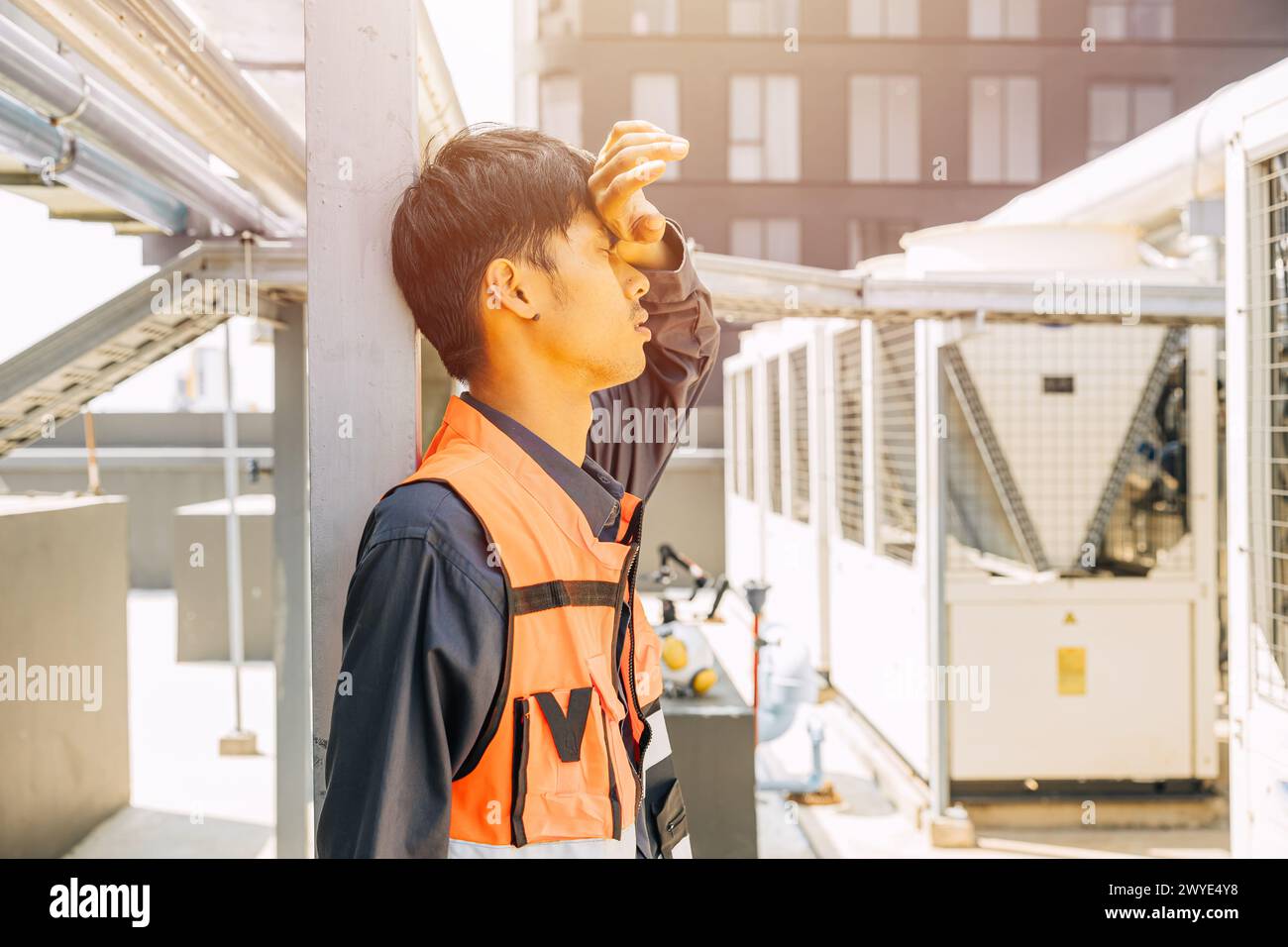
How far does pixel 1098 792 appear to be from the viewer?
5055mm

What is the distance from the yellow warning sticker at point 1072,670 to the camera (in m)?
4.96

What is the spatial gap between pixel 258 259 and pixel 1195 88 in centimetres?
2119

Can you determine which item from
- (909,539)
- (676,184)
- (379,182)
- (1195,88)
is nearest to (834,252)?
(676,184)

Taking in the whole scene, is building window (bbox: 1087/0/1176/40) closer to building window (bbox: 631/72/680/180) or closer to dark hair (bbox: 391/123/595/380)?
building window (bbox: 631/72/680/180)

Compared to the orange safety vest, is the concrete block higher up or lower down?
lower down

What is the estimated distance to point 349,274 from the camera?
1.32 meters

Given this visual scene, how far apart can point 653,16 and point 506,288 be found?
20.2 meters

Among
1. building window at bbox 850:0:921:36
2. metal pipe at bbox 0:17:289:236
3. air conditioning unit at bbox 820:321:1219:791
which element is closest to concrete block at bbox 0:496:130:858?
metal pipe at bbox 0:17:289:236

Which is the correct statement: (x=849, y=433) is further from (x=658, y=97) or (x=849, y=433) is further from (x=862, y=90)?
(x=862, y=90)

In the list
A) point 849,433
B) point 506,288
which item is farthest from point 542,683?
point 849,433

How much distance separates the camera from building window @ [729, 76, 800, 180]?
1950cm

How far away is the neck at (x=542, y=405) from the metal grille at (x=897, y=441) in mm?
4009

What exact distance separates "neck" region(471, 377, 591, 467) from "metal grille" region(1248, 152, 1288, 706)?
1840 millimetres

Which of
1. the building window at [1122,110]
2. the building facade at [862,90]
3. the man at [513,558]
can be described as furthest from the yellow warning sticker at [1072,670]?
the building window at [1122,110]
